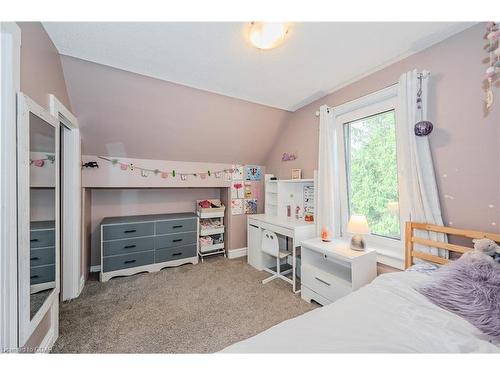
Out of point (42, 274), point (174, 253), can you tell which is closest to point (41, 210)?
point (42, 274)

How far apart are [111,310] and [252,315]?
54.3 inches

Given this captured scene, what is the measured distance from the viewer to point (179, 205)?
3.30m

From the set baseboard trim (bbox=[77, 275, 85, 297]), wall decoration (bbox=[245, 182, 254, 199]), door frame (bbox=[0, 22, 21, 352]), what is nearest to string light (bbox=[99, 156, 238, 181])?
wall decoration (bbox=[245, 182, 254, 199])

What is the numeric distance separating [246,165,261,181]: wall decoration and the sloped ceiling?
30cm

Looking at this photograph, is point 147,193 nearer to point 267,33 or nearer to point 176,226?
point 176,226

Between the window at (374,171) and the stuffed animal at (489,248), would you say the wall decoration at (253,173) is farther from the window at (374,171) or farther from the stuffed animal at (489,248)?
the stuffed animal at (489,248)

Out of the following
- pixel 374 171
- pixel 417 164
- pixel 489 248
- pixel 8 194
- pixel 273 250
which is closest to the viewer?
pixel 8 194

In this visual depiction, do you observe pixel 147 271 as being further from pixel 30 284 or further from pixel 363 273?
pixel 363 273

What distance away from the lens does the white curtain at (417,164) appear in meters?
1.44

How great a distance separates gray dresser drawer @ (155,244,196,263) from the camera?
2.75 metres

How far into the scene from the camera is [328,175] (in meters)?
2.19

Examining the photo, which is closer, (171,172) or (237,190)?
(171,172)

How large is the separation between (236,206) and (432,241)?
2490mm
